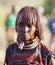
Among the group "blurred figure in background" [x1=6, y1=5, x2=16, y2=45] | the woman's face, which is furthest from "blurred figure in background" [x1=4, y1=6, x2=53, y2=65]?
"blurred figure in background" [x1=6, y1=5, x2=16, y2=45]

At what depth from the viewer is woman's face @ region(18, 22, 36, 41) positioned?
3.51 m

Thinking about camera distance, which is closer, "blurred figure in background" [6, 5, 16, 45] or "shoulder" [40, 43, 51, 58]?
"shoulder" [40, 43, 51, 58]

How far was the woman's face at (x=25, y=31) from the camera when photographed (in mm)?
3514

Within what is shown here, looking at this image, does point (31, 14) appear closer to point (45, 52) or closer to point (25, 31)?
point (25, 31)

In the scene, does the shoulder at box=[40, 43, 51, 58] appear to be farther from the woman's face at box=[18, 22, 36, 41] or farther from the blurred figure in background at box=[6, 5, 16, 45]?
the blurred figure in background at box=[6, 5, 16, 45]

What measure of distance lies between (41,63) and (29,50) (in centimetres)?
14

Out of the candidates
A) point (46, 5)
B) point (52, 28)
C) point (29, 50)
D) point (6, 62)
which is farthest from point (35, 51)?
point (46, 5)

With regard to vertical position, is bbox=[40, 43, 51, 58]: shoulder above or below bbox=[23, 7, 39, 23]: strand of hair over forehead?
below

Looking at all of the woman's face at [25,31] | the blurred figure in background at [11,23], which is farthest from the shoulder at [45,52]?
the blurred figure in background at [11,23]

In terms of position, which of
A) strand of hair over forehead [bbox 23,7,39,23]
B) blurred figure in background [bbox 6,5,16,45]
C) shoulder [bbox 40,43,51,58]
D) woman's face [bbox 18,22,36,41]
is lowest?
blurred figure in background [bbox 6,5,16,45]

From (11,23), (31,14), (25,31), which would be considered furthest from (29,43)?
(11,23)

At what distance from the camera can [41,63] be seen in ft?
11.6

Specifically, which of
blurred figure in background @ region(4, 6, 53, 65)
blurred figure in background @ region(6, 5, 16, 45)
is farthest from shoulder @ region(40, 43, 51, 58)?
blurred figure in background @ region(6, 5, 16, 45)

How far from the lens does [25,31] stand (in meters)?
3.52
